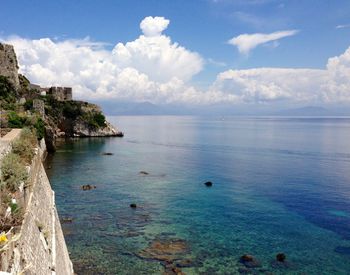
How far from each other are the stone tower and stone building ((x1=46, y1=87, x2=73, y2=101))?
26.7 meters

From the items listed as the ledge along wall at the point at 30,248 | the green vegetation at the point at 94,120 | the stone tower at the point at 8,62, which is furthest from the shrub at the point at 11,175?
the green vegetation at the point at 94,120

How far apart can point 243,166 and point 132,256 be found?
42.3m

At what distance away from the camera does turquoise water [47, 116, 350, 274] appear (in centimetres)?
2414

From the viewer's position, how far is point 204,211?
35875mm

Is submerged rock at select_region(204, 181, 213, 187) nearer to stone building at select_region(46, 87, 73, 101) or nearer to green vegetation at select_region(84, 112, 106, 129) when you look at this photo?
green vegetation at select_region(84, 112, 106, 129)

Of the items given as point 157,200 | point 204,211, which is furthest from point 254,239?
point 157,200

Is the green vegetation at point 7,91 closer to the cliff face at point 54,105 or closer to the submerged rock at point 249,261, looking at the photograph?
the cliff face at point 54,105

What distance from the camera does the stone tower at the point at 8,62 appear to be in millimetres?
84750

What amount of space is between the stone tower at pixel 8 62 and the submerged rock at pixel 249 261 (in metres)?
80.4

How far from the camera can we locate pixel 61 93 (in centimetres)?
11888

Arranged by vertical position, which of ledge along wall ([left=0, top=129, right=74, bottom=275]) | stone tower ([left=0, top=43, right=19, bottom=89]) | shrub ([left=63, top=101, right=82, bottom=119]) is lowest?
ledge along wall ([left=0, top=129, right=74, bottom=275])

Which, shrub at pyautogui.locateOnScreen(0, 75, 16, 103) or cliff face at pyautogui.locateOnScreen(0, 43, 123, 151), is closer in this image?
shrub at pyautogui.locateOnScreen(0, 75, 16, 103)

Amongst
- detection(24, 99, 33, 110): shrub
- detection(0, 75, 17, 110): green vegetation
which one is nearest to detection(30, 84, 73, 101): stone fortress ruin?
detection(24, 99, 33, 110): shrub

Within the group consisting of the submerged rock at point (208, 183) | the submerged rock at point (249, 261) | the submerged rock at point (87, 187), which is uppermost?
the submerged rock at point (87, 187)
